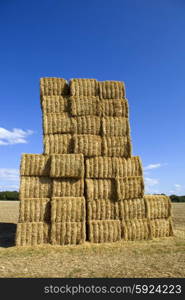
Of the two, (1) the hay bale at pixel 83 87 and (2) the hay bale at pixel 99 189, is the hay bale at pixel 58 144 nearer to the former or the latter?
(2) the hay bale at pixel 99 189

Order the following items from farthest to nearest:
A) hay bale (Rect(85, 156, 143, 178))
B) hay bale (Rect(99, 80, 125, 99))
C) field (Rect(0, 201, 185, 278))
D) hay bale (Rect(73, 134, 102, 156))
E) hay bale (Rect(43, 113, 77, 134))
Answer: hay bale (Rect(99, 80, 125, 99)), hay bale (Rect(43, 113, 77, 134)), hay bale (Rect(73, 134, 102, 156)), hay bale (Rect(85, 156, 143, 178)), field (Rect(0, 201, 185, 278))

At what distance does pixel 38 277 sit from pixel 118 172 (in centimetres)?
728

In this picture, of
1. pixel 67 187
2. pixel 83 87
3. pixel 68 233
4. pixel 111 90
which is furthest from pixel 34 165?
pixel 111 90

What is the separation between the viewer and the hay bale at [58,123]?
48.2 feet

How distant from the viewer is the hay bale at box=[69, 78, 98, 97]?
599 inches

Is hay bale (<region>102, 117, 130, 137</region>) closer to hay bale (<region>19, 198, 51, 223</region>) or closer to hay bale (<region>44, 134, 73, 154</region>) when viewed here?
hay bale (<region>44, 134, 73, 154</region>)

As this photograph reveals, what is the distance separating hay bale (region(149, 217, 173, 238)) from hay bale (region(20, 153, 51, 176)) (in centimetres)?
571

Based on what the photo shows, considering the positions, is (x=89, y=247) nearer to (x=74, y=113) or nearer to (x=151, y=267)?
(x=151, y=267)

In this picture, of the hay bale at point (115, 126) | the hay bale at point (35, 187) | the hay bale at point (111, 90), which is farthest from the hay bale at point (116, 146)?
the hay bale at point (35, 187)

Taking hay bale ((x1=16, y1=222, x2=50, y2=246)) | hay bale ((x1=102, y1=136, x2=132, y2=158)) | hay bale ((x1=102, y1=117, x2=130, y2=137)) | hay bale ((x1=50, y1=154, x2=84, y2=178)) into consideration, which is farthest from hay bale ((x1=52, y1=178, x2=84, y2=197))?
hay bale ((x1=102, y1=117, x2=130, y2=137))

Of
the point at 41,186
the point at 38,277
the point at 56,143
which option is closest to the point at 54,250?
the point at 41,186

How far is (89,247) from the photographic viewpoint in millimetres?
12469

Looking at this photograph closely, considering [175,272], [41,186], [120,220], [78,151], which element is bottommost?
[175,272]

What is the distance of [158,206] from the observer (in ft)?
50.1
